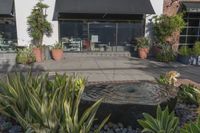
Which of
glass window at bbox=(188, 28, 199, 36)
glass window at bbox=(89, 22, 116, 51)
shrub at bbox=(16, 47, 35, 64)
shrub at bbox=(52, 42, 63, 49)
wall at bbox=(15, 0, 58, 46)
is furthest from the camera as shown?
glass window at bbox=(188, 28, 199, 36)

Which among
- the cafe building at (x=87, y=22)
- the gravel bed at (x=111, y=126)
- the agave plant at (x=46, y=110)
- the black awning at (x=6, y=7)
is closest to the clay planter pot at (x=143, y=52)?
the cafe building at (x=87, y=22)

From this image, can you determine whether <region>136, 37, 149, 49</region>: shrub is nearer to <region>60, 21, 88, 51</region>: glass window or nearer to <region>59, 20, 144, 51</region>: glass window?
<region>59, 20, 144, 51</region>: glass window

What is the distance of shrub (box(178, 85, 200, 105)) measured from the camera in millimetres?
5699

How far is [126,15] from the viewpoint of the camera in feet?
52.0

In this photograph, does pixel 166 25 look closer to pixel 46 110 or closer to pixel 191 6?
pixel 191 6

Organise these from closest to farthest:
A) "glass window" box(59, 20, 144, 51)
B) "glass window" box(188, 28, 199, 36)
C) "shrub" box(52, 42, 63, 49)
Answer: "shrub" box(52, 42, 63, 49) → "glass window" box(59, 20, 144, 51) → "glass window" box(188, 28, 199, 36)

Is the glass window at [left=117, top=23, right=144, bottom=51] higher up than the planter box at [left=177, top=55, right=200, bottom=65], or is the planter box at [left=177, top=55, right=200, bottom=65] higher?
the glass window at [left=117, top=23, right=144, bottom=51]

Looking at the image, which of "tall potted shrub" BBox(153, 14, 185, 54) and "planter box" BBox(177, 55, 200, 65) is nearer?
"planter box" BBox(177, 55, 200, 65)

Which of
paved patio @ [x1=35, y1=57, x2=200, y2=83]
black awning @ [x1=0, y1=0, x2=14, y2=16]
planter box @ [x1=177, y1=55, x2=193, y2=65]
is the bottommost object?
paved patio @ [x1=35, y1=57, x2=200, y2=83]

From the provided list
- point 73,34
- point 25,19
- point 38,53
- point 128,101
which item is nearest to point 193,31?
point 73,34

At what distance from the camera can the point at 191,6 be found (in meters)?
15.3

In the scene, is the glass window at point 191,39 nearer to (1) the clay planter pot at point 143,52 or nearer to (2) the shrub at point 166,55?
(2) the shrub at point 166,55

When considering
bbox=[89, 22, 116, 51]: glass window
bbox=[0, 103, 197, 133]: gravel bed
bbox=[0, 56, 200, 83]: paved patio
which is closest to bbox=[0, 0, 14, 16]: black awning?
bbox=[0, 56, 200, 83]: paved patio

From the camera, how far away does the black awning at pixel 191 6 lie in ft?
49.9
